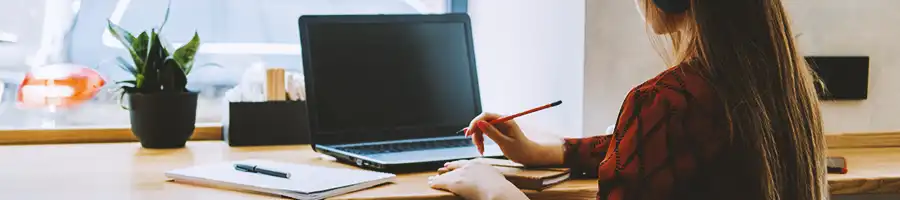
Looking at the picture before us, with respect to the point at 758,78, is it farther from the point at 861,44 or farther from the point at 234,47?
the point at 234,47

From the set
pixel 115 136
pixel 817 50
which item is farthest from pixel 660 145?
pixel 115 136

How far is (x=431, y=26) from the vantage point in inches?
68.2

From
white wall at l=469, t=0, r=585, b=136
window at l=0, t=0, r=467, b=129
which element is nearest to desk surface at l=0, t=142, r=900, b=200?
window at l=0, t=0, r=467, b=129

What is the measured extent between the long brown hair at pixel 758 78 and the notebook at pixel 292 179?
0.43 meters

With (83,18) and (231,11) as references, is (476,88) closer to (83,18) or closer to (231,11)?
(231,11)

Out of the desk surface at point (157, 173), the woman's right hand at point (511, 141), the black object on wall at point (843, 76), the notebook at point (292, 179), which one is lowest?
the desk surface at point (157, 173)

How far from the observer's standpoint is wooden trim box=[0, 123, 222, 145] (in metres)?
1.80

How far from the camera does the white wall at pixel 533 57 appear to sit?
5.51ft

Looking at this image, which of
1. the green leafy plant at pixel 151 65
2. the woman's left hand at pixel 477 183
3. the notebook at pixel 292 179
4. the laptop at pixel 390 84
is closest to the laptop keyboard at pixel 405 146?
the laptop at pixel 390 84

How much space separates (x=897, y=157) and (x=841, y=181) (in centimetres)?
35

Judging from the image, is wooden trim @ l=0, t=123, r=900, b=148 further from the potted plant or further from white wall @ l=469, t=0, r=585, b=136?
white wall @ l=469, t=0, r=585, b=136

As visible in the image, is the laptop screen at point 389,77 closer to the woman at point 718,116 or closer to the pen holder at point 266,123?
the pen holder at point 266,123

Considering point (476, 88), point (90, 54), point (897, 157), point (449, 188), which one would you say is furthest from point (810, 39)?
point (90, 54)

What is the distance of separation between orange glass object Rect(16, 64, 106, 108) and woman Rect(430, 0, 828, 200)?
4.19 ft
